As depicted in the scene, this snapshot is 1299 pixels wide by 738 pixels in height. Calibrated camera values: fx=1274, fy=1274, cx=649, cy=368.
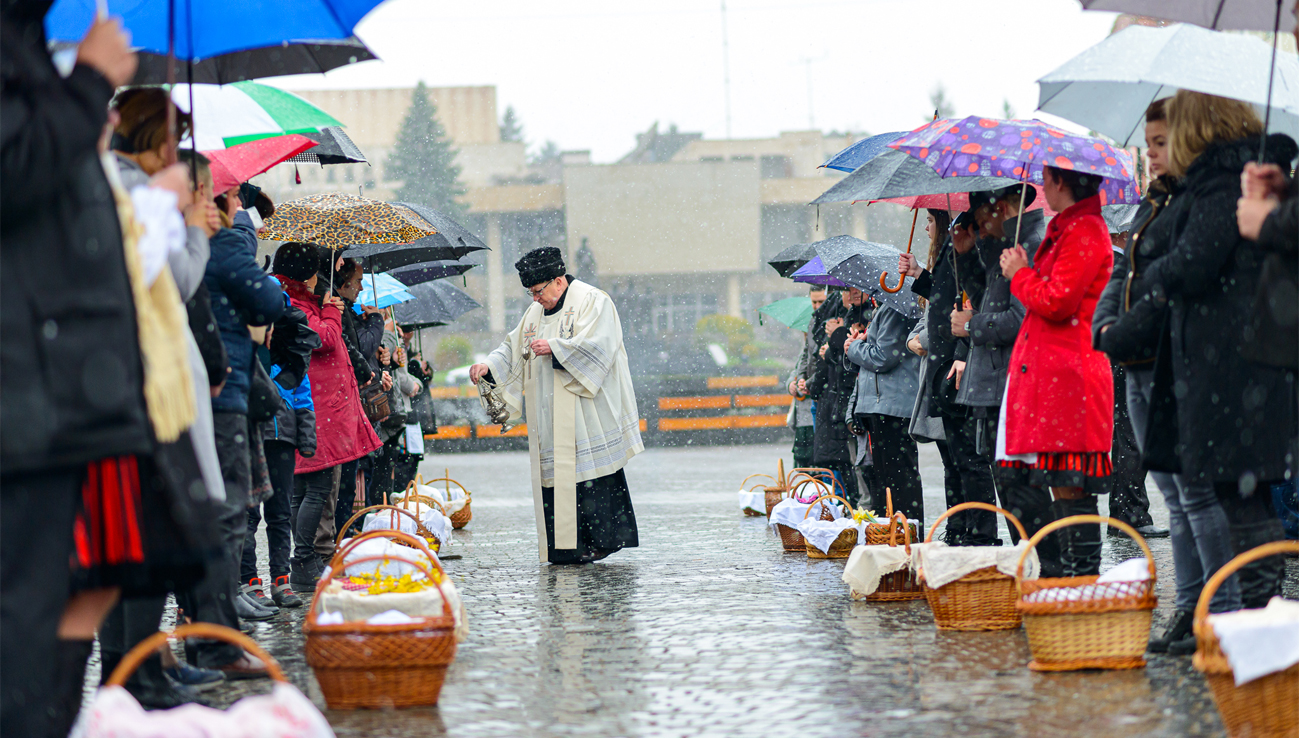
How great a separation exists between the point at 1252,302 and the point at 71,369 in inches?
136

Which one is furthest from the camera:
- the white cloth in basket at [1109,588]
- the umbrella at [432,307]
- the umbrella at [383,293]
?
the umbrella at [432,307]

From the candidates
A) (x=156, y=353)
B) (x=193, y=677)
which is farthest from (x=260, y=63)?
(x=156, y=353)

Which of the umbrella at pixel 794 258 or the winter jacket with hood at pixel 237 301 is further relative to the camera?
the umbrella at pixel 794 258

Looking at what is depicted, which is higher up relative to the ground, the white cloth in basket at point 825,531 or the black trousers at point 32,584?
the black trousers at point 32,584

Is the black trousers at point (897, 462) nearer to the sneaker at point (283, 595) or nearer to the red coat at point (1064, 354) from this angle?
the red coat at point (1064, 354)

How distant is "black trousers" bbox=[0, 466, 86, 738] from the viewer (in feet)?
8.63

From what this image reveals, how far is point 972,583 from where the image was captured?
5082 mm

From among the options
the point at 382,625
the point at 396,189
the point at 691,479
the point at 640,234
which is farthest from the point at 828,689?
the point at 396,189

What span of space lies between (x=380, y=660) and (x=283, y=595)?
8.65 feet

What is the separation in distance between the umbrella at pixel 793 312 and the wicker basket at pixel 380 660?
8.05 meters

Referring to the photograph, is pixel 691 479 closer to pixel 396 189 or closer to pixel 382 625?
pixel 382 625

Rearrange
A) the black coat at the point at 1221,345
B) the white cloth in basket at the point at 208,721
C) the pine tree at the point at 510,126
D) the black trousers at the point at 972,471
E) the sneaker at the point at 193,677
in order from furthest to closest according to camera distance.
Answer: the pine tree at the point at 510,126 < the black trousers at the point at 972,471 < the sneaker at the point at 193,677 < the black coat at the point at 1221,345 < the white cloth in basket at the point at 208,721

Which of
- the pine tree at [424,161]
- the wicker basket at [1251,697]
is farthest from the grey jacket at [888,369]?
the pine tree at [424,161]

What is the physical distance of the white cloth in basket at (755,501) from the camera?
35.2ft
